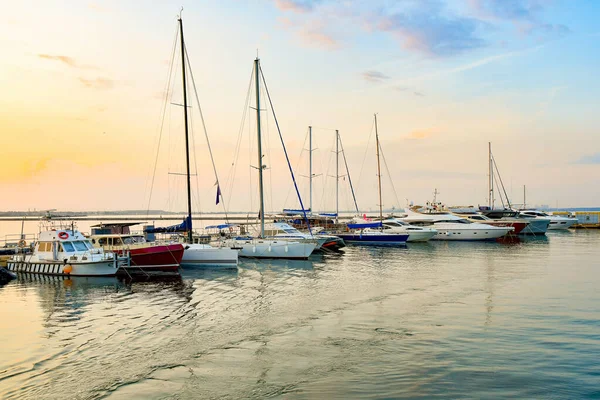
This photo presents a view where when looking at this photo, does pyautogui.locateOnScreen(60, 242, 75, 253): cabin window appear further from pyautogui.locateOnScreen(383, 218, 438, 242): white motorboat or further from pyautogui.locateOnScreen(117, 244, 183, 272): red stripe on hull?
pyautogui.locateOnScreen(383, 218, 438, 242): white motorboat

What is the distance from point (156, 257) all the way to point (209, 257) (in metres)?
4.20

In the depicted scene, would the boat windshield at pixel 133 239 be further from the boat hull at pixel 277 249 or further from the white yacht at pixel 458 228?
the white yacht at pixel 458 228

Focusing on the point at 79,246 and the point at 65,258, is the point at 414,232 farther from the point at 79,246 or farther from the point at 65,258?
the point at 65,258

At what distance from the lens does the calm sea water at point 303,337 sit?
11.3 metres

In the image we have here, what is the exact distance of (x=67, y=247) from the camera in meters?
31.7

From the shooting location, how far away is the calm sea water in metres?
11.3

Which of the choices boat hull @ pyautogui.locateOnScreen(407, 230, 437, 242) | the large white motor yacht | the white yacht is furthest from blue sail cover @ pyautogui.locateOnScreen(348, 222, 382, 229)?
the white yacht

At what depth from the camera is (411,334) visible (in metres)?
15.7

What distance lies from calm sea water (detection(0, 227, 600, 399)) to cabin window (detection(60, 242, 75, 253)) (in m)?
2.59

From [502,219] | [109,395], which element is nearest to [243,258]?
[109,395]

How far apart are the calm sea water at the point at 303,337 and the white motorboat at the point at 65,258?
129cm

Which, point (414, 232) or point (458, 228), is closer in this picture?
point (414, 232)

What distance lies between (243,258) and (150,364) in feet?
90.0

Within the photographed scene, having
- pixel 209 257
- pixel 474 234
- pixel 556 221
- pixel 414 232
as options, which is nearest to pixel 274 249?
pixel 209 257
